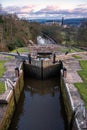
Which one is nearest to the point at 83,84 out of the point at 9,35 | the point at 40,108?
the point at 40,108

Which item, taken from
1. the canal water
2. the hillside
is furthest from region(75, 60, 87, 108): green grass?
the hillside

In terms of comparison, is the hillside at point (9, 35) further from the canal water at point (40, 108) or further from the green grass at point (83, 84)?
the green grass at point (83, 84)

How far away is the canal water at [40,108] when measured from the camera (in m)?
11.5

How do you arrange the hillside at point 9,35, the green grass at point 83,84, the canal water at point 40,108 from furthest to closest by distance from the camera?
the hillside at point 9,35
the green grass at point 83,84
the canal water at point 40,108

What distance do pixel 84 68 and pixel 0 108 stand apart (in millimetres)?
9750

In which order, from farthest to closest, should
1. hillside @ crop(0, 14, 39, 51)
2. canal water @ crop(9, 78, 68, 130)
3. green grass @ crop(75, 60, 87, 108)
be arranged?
hillside @ crop(0, 14, 39, 51)
green grass @ crop(75, 60, 87, 108)
canal water @ crop(9, 78, 68, 130)

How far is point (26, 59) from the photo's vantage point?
20672 mm

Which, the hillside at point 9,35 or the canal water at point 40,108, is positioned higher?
the hillside at point 9,35

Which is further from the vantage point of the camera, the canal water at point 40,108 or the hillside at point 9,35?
the hillside at point 9,35

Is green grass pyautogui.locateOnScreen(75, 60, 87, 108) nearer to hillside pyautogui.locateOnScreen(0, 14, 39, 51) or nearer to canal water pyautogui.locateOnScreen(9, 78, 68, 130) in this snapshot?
canal water pyautogui.locateOnScreen(9, 78, 68, 130)

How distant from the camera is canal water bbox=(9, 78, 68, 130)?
37.9ft

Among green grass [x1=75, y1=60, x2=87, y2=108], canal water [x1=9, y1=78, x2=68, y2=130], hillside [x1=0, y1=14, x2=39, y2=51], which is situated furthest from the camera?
hillside [x1=0, y1=14, x2=39, y2=51]

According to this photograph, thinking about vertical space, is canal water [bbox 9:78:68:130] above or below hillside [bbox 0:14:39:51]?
below

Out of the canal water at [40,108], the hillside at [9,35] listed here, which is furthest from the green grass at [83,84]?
the hillside at [9,35]
